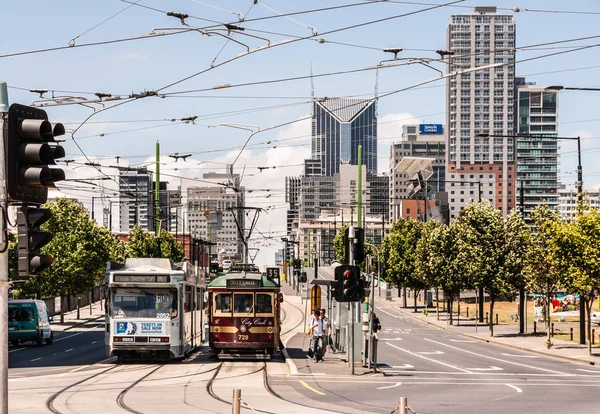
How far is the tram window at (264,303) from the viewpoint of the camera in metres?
35.9

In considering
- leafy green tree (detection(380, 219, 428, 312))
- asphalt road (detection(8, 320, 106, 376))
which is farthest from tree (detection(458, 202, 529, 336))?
leafy green tree (detection(380, 219, 428, 312))

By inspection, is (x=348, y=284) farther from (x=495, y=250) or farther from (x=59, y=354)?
(x=495, y=250)


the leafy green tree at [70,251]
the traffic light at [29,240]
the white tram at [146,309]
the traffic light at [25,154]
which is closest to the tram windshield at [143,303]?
the white tram at [146,309]

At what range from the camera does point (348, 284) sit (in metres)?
28.1

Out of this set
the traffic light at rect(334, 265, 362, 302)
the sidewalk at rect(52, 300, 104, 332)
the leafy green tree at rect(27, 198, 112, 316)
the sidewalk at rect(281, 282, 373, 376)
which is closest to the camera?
the traffic light at rect(334, 265, 362, 302)

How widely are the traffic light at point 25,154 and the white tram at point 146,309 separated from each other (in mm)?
22851

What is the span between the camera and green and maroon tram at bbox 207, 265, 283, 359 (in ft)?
117

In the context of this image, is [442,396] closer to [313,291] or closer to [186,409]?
[186,409]

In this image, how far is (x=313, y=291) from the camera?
4706 cm

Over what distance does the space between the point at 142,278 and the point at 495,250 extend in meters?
30.3

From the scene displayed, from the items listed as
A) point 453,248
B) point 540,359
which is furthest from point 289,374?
point 453,248

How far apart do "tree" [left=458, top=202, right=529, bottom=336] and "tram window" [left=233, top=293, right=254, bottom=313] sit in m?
25.7

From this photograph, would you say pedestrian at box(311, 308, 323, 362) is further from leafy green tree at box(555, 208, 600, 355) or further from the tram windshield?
leafy green tree at box(555, 208, 600, 355)

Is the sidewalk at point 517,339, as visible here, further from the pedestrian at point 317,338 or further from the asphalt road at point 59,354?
the asphalt road at point 59,354
